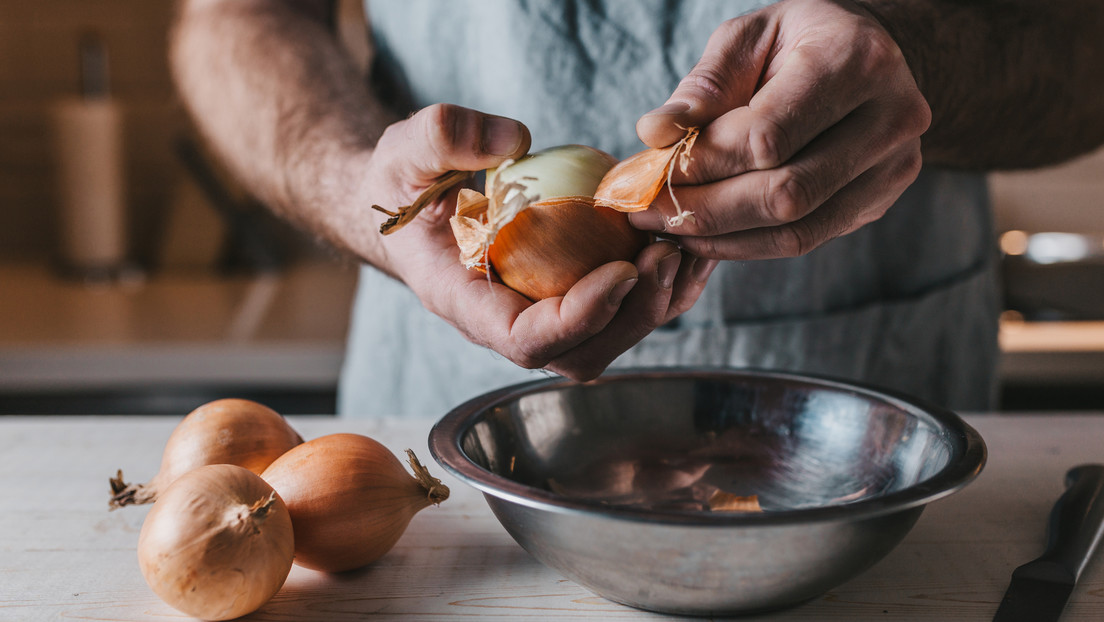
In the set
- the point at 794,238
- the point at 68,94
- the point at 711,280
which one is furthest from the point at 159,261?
the point at 794,238

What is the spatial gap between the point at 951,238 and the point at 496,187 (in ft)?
2.08

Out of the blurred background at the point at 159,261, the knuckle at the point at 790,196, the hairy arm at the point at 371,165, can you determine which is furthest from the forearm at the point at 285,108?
the blurred background at the point at 159,261

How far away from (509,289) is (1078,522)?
0.39 m

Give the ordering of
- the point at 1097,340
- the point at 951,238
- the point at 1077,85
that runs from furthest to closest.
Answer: the point at 1097,340 < the point at 951,238 < the point at 1077,85

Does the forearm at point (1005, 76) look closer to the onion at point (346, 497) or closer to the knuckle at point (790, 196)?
the knuckle at point (790, 196)

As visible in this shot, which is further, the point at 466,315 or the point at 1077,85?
the point at 1077,85

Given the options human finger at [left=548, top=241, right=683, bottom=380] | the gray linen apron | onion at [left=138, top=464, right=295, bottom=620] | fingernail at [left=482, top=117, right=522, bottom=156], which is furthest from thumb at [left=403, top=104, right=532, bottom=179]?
the gray linen apron

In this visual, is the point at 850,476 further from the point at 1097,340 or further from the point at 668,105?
the point at 1097,340

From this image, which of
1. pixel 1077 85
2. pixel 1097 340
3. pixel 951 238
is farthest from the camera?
pixel 1097 340

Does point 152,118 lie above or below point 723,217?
below

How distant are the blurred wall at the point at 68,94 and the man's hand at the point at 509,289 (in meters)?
1.87

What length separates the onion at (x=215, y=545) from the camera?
423 mm

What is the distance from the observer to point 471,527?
0.59 meters

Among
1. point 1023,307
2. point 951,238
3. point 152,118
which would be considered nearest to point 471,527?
point 951,238
